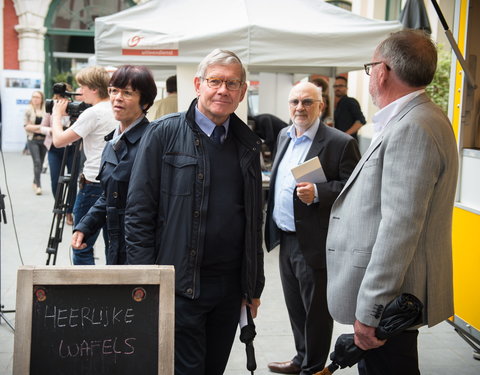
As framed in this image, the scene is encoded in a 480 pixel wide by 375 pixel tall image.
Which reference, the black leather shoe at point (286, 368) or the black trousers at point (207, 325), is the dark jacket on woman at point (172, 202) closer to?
the black trousers at point (207, 325)

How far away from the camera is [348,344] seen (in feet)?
8.18

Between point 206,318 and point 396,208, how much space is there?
3.41ft

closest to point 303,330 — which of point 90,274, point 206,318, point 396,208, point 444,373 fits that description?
point 444,373

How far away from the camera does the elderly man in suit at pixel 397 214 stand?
7.61 ft

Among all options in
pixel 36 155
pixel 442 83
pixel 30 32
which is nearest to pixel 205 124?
pixel 442 83

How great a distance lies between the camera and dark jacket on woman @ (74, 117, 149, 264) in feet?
10.0

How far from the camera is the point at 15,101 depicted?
18.6 metres

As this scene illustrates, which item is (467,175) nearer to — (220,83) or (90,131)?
(220,83)

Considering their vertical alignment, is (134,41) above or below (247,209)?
above

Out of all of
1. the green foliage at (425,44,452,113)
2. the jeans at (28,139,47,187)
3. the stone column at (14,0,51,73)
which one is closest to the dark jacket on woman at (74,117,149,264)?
the green foliage at (425,44,452,113)

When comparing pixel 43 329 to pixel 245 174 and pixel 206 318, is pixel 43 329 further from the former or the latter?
pixel 245 174

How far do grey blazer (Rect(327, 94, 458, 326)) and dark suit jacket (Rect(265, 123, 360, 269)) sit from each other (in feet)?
3.66

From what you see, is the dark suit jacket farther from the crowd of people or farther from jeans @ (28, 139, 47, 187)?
jeans @ (28, 139, 47, 187)

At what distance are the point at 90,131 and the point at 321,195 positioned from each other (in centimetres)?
211
